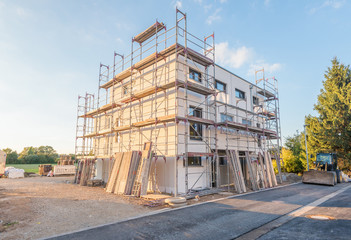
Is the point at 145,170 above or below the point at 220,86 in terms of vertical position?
below

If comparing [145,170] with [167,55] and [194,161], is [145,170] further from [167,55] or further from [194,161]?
[167,55]

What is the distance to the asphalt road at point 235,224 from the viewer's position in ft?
18.0

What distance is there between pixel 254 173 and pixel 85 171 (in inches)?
500

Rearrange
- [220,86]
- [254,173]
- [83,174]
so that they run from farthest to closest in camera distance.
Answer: [83,174] < [220,86] < [254,173]

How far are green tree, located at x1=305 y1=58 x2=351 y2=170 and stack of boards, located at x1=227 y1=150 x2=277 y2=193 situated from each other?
390 inches

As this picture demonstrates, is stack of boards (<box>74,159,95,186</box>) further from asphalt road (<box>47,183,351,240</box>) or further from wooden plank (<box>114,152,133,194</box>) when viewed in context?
asphalt road (<box>47,183,351,240</box>)

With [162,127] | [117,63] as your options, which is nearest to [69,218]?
[162,127]

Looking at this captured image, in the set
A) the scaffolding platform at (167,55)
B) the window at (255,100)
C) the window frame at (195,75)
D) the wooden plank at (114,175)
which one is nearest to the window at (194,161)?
the wooden plank at (114,175)

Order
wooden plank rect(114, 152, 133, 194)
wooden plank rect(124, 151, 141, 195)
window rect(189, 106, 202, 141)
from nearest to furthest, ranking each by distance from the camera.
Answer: wooden plank rect(124, 151, 141, 195), wooden plank rect(114, 152, 133, 194), window rect(189, 106, 202, 141)

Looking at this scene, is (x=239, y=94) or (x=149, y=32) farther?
(x=239, y=94)

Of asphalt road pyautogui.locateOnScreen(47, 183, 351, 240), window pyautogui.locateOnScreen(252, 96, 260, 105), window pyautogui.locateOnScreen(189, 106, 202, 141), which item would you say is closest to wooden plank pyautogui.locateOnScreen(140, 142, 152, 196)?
window pyautogui.locateOnScreen(189, 106, 202, 141)

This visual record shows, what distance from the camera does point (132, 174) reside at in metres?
11.7

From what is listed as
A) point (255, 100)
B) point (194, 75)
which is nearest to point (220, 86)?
point (194, 75)

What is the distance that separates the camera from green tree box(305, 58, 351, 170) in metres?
20.3
